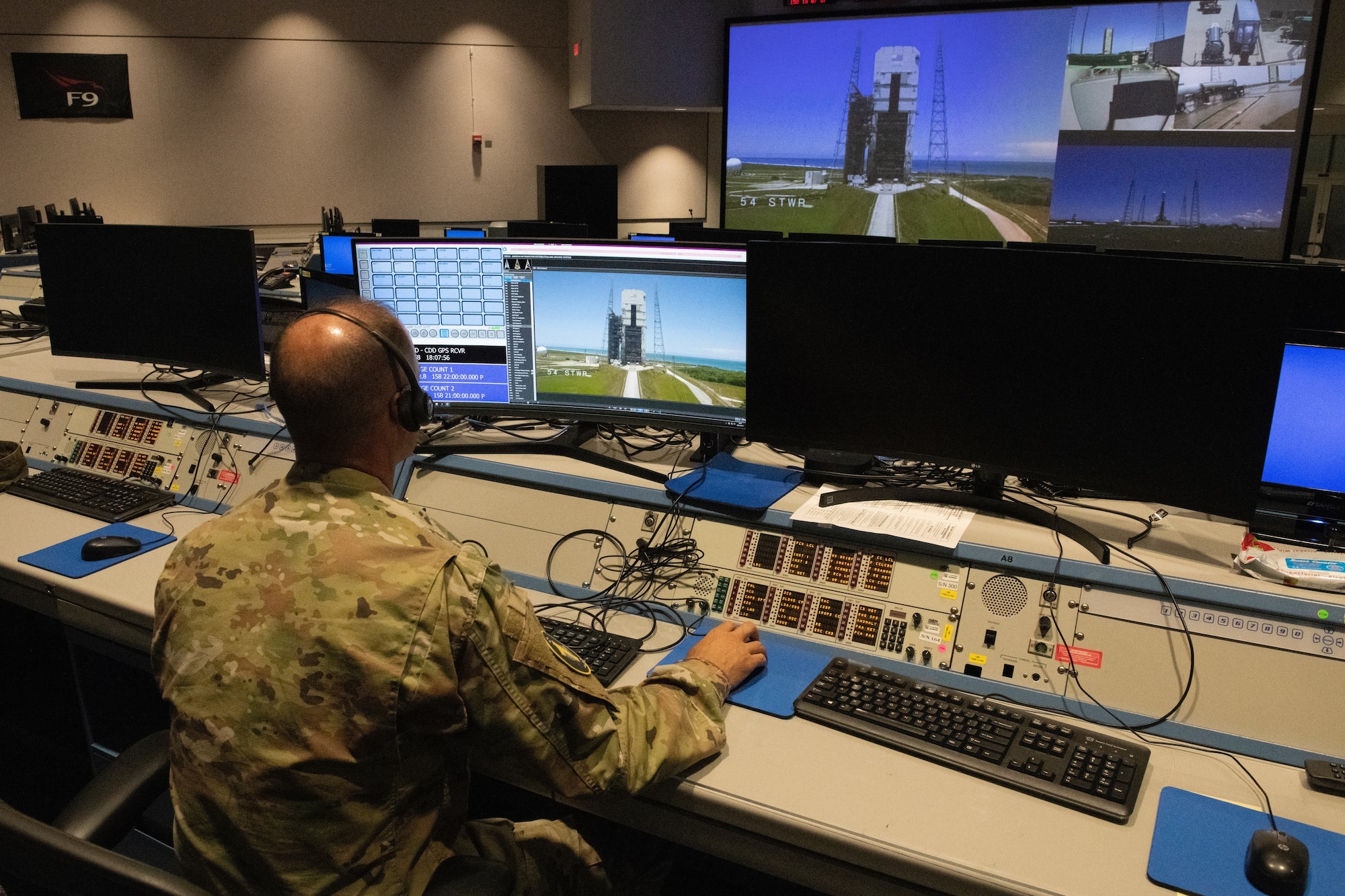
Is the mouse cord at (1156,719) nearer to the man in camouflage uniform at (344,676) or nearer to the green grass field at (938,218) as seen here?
the man in camouflage uniform at (344,676)

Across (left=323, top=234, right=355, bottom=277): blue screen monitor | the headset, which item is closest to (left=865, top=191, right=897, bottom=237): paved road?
(left=323, top=234, right=355, bottom=277): blue screen monitor

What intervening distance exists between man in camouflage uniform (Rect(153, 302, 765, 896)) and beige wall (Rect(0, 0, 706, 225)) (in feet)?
22.7

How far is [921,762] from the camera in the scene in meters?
1.29

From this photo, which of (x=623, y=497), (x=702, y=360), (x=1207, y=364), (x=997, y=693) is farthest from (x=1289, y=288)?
(x=623, y=497)

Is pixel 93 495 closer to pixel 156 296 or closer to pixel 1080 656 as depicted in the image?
pixel 156 296

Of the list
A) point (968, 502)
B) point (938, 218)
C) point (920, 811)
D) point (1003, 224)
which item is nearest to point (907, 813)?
point (920, 811)

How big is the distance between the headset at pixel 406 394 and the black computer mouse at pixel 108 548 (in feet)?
3.69

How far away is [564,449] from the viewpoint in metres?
2.02

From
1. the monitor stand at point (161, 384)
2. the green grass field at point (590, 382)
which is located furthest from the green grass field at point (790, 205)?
the green grass field at point (590, 382)

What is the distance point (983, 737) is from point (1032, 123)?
527 cm

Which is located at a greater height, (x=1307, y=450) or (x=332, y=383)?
(x=332, y=383)

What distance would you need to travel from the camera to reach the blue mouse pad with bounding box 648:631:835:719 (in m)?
1.40

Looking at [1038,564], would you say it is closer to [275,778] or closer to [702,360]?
[702,360]

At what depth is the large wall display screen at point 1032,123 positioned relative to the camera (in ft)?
16.4
